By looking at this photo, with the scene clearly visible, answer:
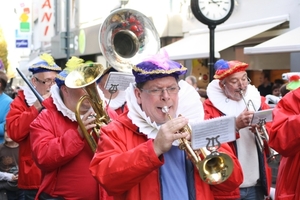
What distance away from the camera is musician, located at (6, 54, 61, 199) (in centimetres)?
554

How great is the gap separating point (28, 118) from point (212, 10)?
13.9ft

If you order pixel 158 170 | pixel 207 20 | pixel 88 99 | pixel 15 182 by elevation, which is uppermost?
pixel 207 20

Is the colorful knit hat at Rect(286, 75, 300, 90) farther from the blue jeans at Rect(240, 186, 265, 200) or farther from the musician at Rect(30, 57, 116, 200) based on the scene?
the musician at Rect(30, 57, 116, 200)

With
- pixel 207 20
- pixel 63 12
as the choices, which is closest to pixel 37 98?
pixel 207 20

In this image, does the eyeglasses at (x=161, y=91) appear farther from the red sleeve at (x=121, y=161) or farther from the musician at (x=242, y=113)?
the musician at (x=242, y=113)

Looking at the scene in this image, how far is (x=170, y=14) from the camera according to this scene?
1714 centimetres

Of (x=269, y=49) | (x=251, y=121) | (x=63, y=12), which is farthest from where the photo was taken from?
(x=63, y=12)

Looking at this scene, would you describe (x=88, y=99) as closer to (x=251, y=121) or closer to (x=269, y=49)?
(x=251, y=121)

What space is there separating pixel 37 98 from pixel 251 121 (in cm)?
207

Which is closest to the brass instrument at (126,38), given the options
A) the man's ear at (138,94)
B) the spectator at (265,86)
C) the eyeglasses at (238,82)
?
the eyeglasses at (238,82)

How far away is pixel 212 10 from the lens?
8.88 m

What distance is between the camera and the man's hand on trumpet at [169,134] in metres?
2.75

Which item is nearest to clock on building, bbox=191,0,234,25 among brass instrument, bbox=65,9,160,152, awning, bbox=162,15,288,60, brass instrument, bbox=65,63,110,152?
brass instrument, bbox=65,9,160,152

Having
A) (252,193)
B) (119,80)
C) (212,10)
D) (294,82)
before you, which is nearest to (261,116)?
(294,82)
